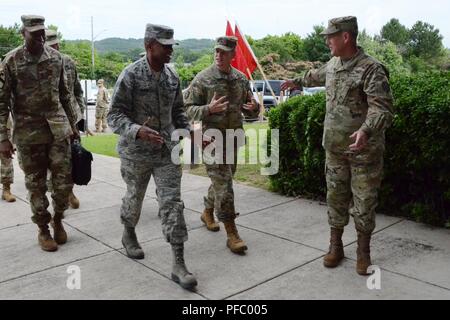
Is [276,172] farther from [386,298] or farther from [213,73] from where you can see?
[386,298]

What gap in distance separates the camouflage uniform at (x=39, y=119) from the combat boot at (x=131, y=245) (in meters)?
0.84

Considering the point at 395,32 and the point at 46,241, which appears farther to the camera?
the point at 395,32

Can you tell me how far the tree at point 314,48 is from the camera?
55531mm

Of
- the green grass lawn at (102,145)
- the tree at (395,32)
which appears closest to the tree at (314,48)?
the tree at (395,32)

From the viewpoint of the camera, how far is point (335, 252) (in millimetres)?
3967

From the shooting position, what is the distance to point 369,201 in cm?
370

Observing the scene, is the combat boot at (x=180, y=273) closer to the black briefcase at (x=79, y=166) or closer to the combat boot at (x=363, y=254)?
the combat boot at (x=363, y=254)

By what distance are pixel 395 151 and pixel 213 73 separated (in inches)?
82.4

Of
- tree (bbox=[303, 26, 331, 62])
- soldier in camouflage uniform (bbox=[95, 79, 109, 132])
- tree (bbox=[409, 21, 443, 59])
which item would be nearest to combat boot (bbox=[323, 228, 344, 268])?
soldier in camouflage uniform (bbox=[95, 79, 109, 132])

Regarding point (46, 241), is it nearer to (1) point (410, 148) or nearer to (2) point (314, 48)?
(1) point (410, 148)

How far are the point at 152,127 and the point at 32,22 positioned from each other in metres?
1.51

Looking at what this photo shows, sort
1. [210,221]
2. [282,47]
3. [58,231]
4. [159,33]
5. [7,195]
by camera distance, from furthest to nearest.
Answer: [282,47]
[7,195]
[210,221]
[58,231]
[159,33]

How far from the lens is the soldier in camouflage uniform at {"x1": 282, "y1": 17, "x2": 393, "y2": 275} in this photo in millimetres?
3494

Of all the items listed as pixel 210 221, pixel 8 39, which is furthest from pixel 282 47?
pixel 210 221
